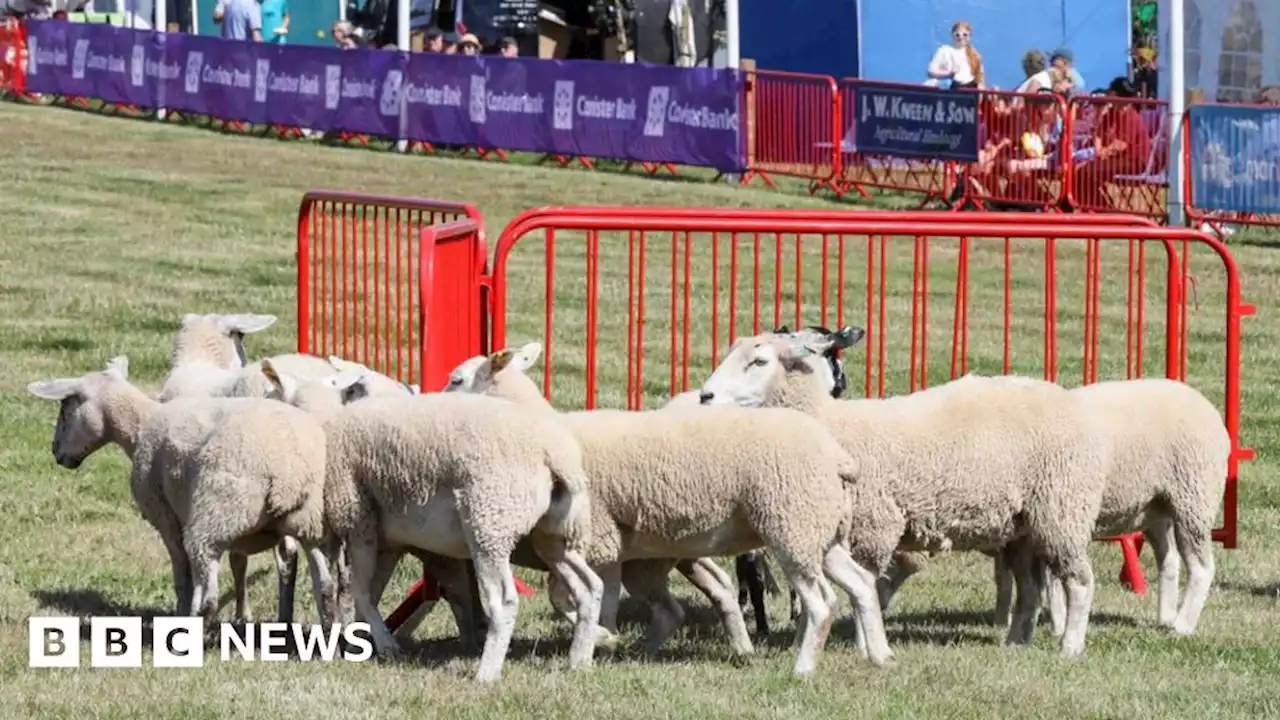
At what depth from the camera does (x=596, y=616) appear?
7.39 metres

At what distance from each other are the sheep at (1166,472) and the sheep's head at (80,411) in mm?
3500

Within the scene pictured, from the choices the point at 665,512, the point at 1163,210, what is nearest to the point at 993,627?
the point at 665,512

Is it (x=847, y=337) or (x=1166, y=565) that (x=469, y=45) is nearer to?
(x=1166, y=565)

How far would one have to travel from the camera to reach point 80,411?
8453mm

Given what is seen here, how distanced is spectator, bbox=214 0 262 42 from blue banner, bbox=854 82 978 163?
1126 centimetres

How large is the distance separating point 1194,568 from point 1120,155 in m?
12.9

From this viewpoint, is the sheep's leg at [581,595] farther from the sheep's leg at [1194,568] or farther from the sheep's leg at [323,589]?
the sheep's leg at [1194,568]

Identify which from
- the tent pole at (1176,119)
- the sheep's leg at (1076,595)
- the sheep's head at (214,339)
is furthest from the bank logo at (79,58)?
the sheep's leg at (1076,595)

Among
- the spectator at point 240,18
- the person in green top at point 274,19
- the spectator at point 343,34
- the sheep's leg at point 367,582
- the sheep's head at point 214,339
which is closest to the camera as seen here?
the sheep's leg at point 367,582

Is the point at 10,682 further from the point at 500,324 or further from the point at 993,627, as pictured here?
the point at 993,627

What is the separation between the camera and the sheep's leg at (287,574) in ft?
25.9

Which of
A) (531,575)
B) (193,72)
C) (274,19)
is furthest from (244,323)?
(274,19)

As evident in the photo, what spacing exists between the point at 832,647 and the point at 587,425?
117 cm

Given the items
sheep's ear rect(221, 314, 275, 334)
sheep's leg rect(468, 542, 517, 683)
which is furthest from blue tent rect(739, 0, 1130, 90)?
sheep's leg rect(468, 542, 517, 683)
